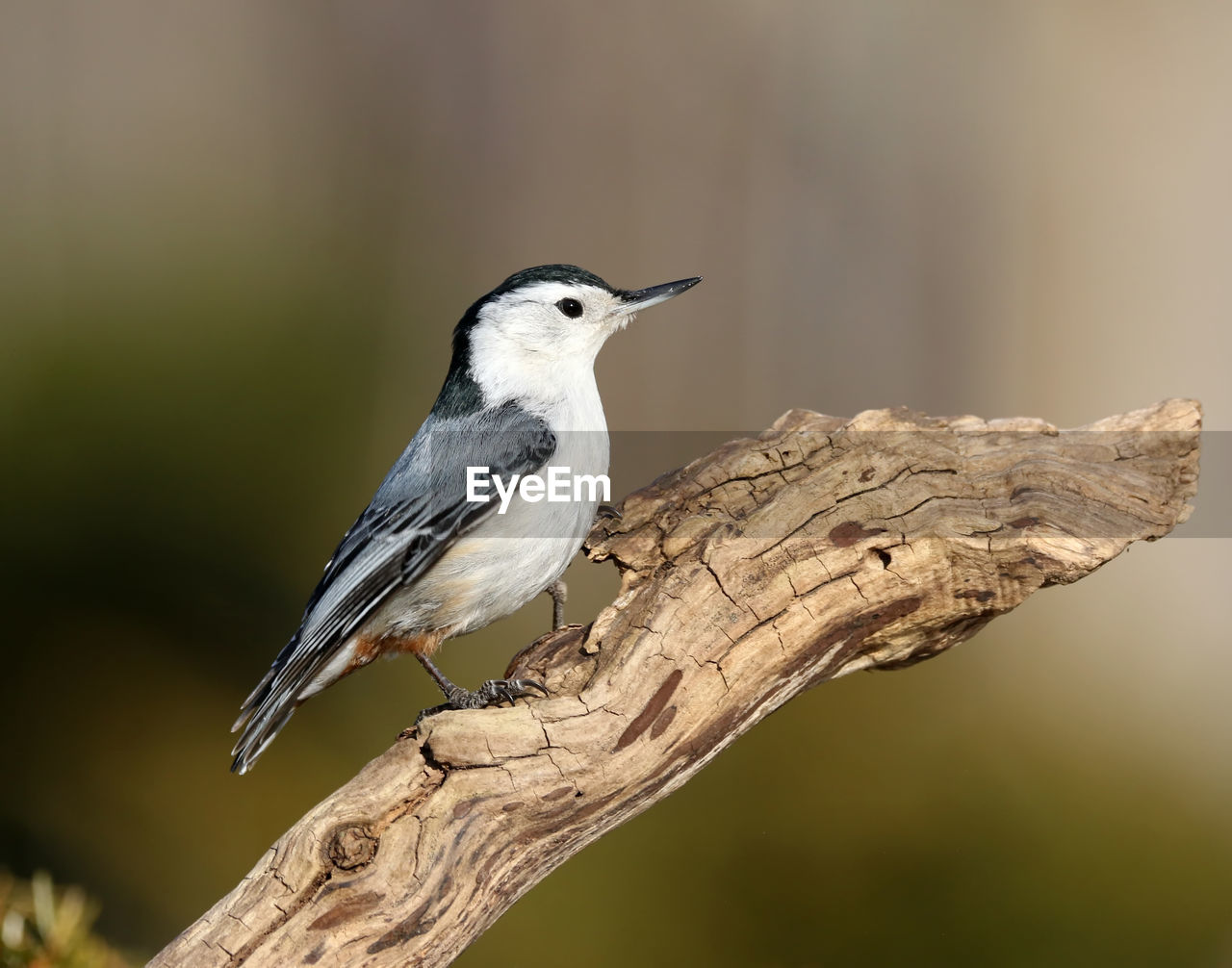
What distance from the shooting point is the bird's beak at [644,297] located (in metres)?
1.94

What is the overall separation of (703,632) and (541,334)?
0.63m

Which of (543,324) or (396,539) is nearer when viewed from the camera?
(396,539)

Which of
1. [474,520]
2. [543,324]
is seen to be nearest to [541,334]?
[543,324]

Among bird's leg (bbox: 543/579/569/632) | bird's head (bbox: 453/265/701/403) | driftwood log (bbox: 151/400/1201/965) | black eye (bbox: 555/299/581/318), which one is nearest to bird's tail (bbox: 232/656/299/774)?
driftwood log (bbox: 151/400/1201/965)

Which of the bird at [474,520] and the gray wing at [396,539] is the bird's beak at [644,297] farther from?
the gray wing at [396,539]

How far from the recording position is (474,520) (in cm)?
173

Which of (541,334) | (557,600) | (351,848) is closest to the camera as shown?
(351,848)

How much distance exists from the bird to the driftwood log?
0.11 meters

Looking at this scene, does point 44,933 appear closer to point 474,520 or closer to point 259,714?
point 259,714

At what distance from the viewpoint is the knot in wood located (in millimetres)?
1460

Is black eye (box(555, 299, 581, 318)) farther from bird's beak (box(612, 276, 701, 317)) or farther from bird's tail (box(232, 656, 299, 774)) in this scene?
bird's tail (box(232, 656, 299, 774))

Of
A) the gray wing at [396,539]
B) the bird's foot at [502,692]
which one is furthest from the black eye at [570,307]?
the bird's foot at [502,692]

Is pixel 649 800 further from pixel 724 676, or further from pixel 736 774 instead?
pixel 736 774

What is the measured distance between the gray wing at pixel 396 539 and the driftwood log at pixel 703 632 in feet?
0.71
